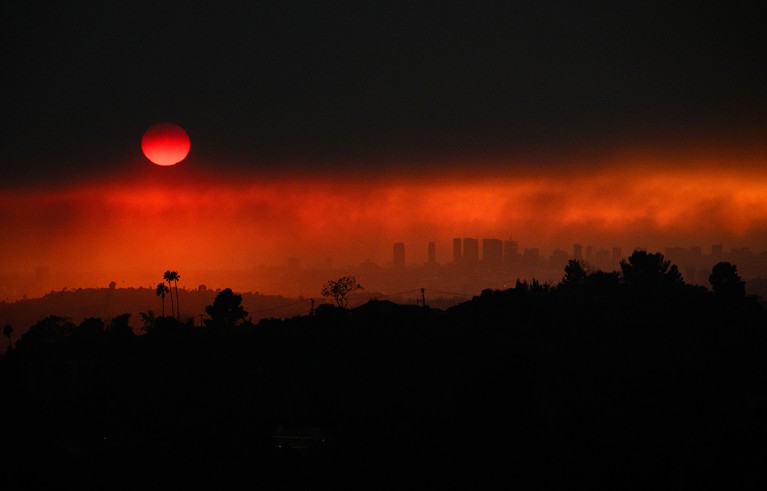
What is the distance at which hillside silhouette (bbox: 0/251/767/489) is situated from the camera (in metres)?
43.4

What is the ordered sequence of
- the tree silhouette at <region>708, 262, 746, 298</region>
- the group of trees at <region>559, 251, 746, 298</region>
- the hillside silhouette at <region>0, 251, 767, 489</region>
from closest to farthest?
the hillside silhouette at <region>0, 251, 767, 489</region> < the tree silhouette at <region>708, 262, 746, 298</region> < the group of trees at <region>559, 251, 746, 298</region>

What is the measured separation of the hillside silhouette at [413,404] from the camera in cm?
4338

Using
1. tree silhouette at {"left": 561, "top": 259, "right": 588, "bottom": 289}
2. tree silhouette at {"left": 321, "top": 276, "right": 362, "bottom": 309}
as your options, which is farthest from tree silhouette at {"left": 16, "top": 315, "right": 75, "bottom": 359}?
tree silhouette at {"left": 561, "top": 259, "right": 588, "bottom": 289}

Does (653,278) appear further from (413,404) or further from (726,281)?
(413,404)

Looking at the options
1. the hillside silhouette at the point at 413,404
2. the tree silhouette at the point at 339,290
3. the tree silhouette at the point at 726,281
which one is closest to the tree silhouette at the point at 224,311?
the tree silhouette at the point at 339,290

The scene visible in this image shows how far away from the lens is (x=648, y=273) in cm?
13712

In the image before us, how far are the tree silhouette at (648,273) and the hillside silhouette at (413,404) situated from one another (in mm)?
35564

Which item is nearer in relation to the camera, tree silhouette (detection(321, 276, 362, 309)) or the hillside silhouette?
the hillside silhouette

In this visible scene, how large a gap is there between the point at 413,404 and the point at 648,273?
3733 inches

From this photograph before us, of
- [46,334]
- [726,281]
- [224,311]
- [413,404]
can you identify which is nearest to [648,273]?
[726,281]

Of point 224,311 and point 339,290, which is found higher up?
point 339,290

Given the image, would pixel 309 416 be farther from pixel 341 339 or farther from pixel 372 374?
Result: pixel 341 339

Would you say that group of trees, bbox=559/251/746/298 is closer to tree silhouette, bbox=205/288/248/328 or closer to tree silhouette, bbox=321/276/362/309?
tree silhouette, bbox=321/276/362/309

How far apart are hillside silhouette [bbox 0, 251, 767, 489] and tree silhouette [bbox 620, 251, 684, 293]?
3556 cm
